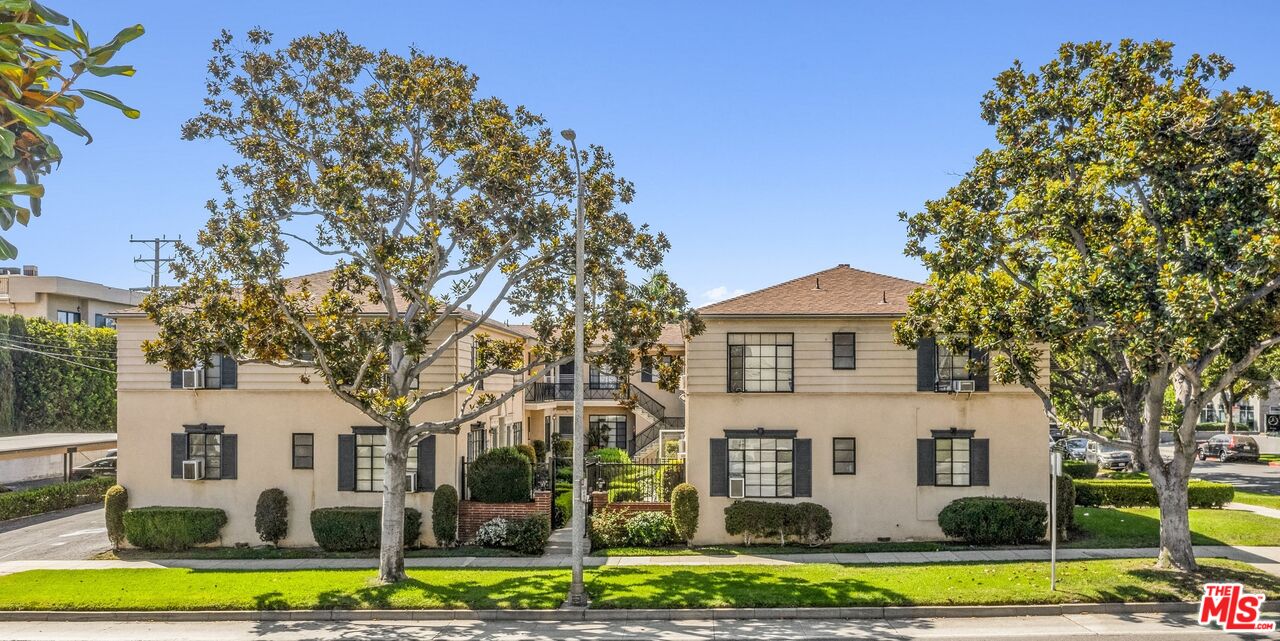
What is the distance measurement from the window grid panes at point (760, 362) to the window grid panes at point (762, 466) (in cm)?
142

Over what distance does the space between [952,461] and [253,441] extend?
1816cm

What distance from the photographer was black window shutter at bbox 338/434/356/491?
22.5m

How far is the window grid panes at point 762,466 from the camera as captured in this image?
22.2 m

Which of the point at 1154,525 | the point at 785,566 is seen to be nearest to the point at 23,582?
the point at 785,566

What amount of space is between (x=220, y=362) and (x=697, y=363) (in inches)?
500

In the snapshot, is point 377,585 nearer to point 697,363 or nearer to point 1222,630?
point 697,363

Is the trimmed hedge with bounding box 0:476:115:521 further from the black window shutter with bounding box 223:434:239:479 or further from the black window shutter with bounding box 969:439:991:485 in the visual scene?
the black window shutter with bounding box 969:439:991:485

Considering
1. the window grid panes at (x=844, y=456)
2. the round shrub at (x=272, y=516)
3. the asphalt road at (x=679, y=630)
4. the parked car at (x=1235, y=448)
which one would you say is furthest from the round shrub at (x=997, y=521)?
the parked car at (x=1235, y=448)

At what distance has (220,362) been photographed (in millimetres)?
23188

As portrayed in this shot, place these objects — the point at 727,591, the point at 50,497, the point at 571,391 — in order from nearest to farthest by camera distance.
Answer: the point at 727,591
the point at 50,497
the point at 571,391

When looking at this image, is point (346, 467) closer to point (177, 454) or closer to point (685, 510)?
point (177, 454)

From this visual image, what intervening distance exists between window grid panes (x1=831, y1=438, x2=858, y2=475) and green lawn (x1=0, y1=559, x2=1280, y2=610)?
12.0ft

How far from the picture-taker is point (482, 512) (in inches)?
874

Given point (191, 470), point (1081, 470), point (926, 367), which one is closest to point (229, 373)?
point (191, 470)
